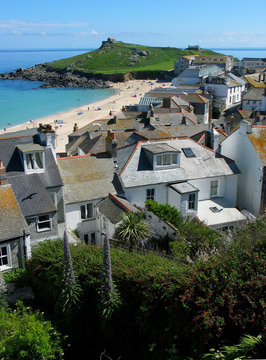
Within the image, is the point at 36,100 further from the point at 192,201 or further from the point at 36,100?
the point at 192,201

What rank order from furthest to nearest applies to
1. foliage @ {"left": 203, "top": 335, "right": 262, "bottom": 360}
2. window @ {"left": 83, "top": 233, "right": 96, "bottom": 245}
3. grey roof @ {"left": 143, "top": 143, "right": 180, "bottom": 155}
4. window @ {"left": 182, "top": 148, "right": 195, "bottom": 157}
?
window @ {"left": 182, "top": 148, "right": 195, "bottom": 157} < grey roof @ {"left": 143, "top": 143, "right": 180, "bottom": 155} < window @ {"left": 83, "top": 233, "right": 96, "bottom": 245} < foliage @ {"left": 203, "top": 335, "right": 262, "bottom": 360}

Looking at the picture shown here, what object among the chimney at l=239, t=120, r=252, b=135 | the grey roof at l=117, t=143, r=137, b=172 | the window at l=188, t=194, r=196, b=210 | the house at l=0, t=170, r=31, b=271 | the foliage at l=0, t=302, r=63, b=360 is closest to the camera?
the foliage at l=0, t=302, r=63, b=360

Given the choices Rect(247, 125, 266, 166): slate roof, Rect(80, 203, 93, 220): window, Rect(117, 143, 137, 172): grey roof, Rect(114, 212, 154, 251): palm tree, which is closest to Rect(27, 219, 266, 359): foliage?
Rect(114, 212, 154, 251): palm tree

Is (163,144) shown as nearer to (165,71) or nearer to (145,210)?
(145,210)

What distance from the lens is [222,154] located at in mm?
29188

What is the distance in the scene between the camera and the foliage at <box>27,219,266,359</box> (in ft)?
34.1

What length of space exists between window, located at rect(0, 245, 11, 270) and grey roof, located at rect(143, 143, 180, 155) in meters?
11.6

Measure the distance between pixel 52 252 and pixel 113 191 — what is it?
8130 millimetres

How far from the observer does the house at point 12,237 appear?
17.1 m

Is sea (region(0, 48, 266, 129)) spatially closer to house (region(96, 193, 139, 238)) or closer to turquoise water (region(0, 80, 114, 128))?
turquoise water (region(0, 80, 114, 128))

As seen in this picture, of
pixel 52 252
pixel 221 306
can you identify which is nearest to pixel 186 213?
pixel 52 252

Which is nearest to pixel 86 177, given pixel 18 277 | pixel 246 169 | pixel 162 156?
pixel 162 156

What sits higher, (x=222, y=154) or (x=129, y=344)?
(x=222, y=154)

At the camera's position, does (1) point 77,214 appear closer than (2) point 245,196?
Yes
